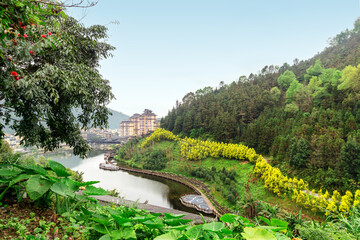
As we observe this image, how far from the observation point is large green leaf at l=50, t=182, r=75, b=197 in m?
1.46

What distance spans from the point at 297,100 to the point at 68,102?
2315cm

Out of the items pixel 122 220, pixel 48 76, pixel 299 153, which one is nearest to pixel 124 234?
pixel 122 220

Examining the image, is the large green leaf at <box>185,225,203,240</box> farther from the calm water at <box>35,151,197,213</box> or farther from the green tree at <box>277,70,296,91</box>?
the green tree at <box>277,70,296,91</box>


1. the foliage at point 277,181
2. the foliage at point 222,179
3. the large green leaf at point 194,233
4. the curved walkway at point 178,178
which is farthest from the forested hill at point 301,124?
the large green leaf at point 194,233

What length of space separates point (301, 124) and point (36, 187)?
58.7 feet

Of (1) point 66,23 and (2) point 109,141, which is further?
(2) point 109,141

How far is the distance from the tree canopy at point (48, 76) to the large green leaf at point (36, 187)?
957 mm

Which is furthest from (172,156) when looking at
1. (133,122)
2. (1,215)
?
(133,122)

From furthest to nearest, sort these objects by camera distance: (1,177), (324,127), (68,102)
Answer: (324,127), (68,102), (1,177)

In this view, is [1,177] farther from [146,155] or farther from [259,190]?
[146,155]

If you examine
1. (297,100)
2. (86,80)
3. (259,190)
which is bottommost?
(259,190)

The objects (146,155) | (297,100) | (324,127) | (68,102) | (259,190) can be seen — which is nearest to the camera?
(68,102)

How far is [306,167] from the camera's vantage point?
Answer: 1272 centimetres

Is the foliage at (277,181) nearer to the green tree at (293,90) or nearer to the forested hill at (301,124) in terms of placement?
the forested hill at (301,124)
